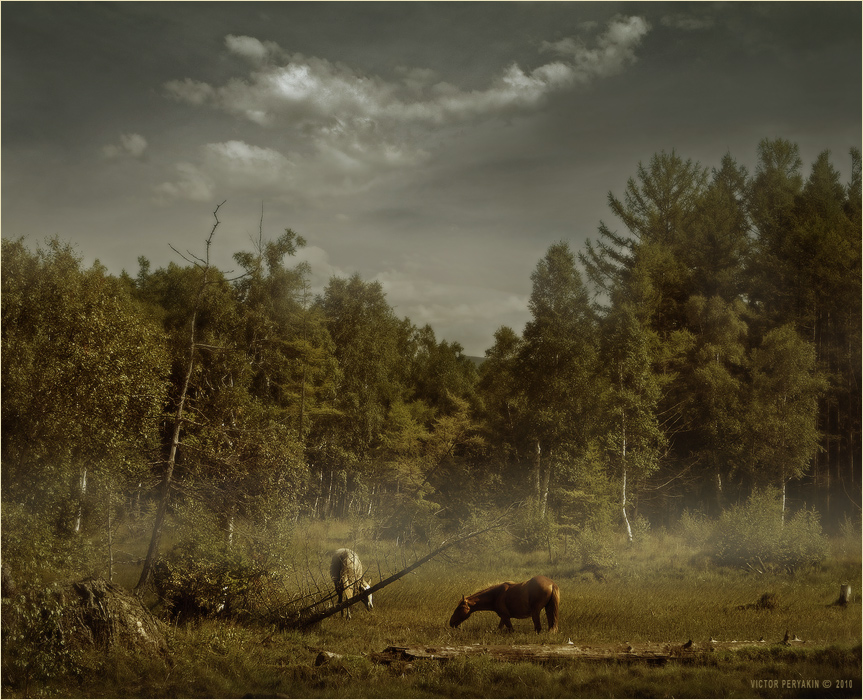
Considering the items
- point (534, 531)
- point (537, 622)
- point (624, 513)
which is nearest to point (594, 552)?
point (534, 531)

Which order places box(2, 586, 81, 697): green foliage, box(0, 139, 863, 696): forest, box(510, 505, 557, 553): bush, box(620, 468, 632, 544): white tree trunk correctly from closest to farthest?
box(2, 586, 81, 697): green foliage
box(0, 139, 863, 696): forest
box(510, 505, 557, 553): bush
box(620, 468, 632, 544): white tree trunk

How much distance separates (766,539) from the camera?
58.3ft

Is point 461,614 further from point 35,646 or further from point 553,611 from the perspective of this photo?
point 35,646

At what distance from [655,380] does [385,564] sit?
14966mm

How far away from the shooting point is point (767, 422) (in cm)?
2500

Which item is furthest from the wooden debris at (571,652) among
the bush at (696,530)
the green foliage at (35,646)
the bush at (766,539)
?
the bush at (696,530)

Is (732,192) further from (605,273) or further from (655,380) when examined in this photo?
(655,380)

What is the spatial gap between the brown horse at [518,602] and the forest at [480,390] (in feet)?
7.87

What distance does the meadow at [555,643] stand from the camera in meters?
10.7

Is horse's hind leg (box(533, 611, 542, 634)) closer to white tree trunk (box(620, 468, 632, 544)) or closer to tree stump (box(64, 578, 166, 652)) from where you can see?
tree stump (box(64, 578, 166, 652))

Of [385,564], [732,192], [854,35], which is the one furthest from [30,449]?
[732,192]

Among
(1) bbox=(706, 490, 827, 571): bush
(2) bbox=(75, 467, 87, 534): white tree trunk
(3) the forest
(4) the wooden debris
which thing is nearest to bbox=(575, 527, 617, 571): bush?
(3) the forest

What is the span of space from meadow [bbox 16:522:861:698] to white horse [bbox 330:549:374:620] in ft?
1.89

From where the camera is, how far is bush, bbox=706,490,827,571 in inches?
663
